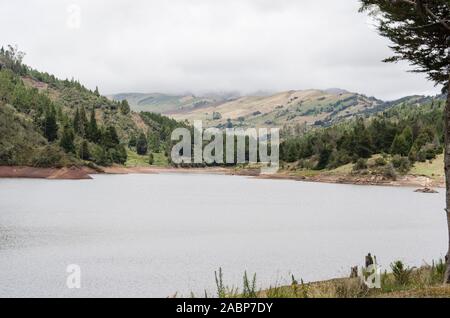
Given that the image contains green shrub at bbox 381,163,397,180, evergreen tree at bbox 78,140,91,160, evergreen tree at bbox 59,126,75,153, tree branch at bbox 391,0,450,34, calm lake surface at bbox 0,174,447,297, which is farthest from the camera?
evergreen tree at bbox 78,140,91,160

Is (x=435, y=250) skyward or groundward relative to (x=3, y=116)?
groundward

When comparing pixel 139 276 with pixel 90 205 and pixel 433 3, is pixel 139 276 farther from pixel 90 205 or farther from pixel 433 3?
pixel 90 205

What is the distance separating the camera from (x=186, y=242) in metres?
49.4

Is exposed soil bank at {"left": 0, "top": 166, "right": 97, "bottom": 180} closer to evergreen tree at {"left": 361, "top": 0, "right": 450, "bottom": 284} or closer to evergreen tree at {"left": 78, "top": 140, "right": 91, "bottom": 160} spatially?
evergreen tree at {"left": 78, "top": 140, "right": 91, "bottom": 160}

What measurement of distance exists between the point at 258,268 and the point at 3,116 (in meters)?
161

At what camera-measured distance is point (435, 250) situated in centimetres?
4772

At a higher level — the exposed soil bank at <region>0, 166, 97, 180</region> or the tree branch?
the tree branch

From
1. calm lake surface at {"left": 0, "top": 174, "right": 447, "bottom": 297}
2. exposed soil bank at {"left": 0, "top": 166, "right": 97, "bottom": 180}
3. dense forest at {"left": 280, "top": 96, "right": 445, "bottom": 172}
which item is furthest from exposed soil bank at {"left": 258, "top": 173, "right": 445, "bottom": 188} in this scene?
exposed soil bank at {"left": 0, "top": 166, "right": 97, "bottom": 180}

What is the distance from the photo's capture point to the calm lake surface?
32875 mm

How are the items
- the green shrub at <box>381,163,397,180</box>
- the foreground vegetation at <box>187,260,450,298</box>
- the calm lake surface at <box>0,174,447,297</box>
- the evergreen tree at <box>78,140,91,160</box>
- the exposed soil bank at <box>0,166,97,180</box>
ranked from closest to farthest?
the foreground vegetation at <box>187,260,450,298</box>, the calm lake surface at <box>0,174,447,297</box>, the green shrub at <box>381,163,397,180</box>, the exposed soil bank at <box>0,166,97,180</box>, the evergreen tree at <box>78,140,91,160</box>

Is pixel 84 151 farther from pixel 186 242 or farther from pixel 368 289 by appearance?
pixel 368 289

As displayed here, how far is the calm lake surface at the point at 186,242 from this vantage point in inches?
1294
